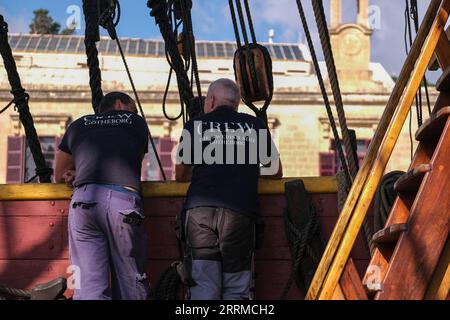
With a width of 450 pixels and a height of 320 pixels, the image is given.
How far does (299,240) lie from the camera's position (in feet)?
16.1

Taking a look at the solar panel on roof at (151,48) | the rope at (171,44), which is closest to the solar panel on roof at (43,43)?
the solar panel on roof at (151,48)

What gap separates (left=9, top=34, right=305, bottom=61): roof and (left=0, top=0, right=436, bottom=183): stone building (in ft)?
1.93

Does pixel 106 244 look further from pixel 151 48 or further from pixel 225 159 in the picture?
pixel 151 48

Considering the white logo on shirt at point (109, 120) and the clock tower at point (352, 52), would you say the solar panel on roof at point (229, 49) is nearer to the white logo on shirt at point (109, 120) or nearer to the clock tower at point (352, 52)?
the clock tower at point (352, 52)

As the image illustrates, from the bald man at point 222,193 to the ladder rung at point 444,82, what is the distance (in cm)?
99

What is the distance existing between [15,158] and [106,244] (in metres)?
21.7

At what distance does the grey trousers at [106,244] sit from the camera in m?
4.41

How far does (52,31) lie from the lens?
45.7 meters

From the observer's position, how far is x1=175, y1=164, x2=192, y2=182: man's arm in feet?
15.7

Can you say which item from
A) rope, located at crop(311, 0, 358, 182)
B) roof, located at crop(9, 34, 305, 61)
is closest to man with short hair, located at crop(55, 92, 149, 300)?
rope, located at crop(311, 0, 358, 182)

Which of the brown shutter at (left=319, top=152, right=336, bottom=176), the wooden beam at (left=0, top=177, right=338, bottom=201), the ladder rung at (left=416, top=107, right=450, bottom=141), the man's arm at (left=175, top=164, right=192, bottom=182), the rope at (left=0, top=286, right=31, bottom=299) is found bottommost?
the rope at (left=0, top=286, right=31, bottom=299)

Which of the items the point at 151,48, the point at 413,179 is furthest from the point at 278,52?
the point at 413,179

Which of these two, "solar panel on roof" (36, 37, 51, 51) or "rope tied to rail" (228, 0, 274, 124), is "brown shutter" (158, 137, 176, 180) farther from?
"rope tied to rail" (228, 0, 274, 124)

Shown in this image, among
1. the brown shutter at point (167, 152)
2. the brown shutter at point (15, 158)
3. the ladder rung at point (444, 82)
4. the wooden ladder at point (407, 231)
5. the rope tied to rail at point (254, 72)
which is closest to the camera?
the wooden ladder at point (407, 231)
